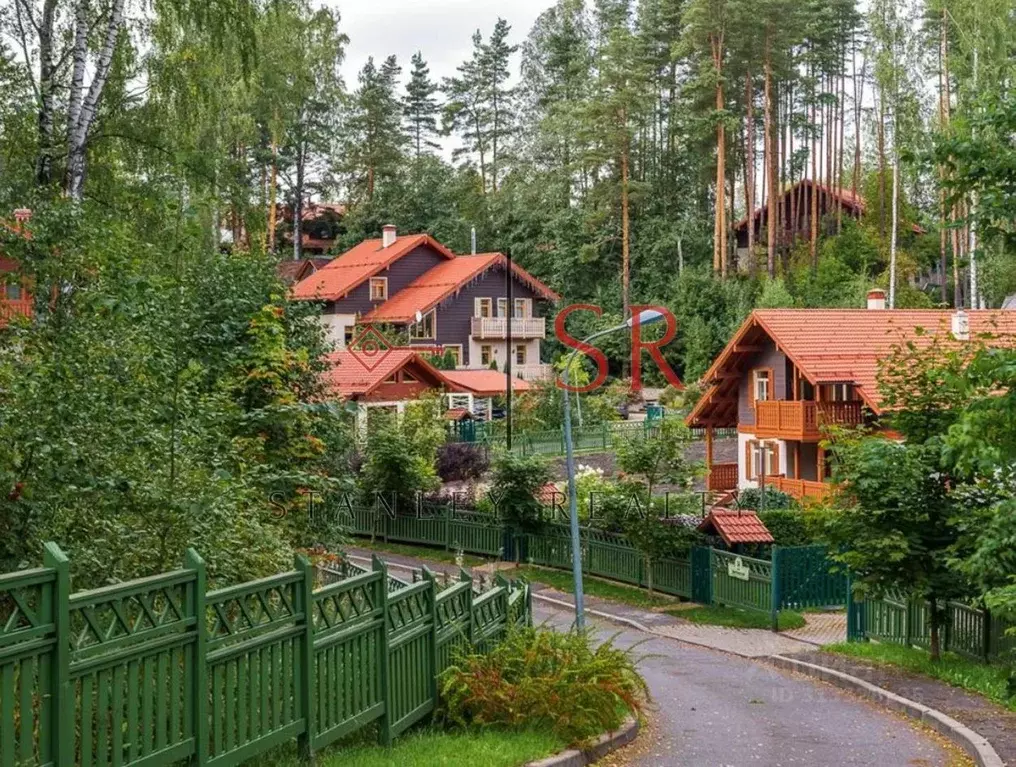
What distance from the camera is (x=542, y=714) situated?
39.8 feet

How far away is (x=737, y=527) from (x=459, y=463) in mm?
15514

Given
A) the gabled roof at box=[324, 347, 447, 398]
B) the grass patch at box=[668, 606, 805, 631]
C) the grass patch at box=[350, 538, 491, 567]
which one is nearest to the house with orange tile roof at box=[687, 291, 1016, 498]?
the grass patch at box=[350, 538, 491, 567]

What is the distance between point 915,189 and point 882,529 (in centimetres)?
5809

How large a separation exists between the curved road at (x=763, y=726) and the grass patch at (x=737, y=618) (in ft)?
17.8

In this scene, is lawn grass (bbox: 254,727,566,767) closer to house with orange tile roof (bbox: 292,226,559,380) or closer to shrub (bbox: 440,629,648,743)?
shrub (bbox: 440,629,648,743)

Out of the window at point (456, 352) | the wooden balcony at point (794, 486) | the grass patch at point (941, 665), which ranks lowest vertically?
the grass patch at point (941, 665)

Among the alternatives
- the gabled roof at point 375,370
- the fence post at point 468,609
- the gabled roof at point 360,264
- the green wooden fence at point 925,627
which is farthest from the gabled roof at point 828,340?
the gabled roof at point 360,264

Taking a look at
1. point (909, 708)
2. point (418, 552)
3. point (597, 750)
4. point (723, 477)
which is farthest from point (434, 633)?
point (723, 477)

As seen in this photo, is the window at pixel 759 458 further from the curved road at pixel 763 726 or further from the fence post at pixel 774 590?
the curved road at pixel 763 726

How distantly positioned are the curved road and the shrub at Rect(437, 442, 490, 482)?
21519 millimetres

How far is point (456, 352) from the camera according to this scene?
2768 inches

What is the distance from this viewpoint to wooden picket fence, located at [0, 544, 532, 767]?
22.1ft

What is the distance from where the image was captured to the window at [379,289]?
69500 millimetres

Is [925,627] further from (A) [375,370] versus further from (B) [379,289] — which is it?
(B) [379,289]
